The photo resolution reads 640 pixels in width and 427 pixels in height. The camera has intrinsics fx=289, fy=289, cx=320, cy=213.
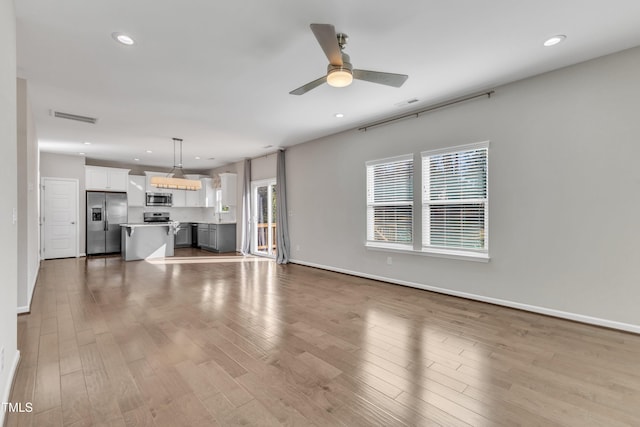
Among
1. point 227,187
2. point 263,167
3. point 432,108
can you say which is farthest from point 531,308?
point 227,187

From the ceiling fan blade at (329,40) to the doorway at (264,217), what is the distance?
18.2 ft

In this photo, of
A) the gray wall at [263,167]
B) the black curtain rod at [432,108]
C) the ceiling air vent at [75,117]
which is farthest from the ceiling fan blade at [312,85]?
the gray wall at [263,167]

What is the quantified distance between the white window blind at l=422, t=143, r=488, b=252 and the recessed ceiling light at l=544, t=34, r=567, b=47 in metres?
1.28

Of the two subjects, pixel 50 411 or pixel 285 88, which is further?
pixel 285 88

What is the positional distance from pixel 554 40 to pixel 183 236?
1034 centimetres

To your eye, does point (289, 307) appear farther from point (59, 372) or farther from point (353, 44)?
point (353, 44)

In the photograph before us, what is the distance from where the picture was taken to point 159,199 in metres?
9.42

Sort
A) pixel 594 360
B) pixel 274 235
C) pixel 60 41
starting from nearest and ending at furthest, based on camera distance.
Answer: pixel 594 360 < pixel 60 41 < pixel 274 235

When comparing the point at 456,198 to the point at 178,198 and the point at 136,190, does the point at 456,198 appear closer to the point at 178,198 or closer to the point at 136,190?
the point at 178,198

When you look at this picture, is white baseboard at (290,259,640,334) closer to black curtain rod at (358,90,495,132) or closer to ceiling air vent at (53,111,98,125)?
black curtain rod at (358,90,495,132)

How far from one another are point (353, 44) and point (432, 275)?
10.9 feet

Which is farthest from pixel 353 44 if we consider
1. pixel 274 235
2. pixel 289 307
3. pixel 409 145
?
pixel 274 235

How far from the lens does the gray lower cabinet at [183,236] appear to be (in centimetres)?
989

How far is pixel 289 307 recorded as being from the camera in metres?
3.70
